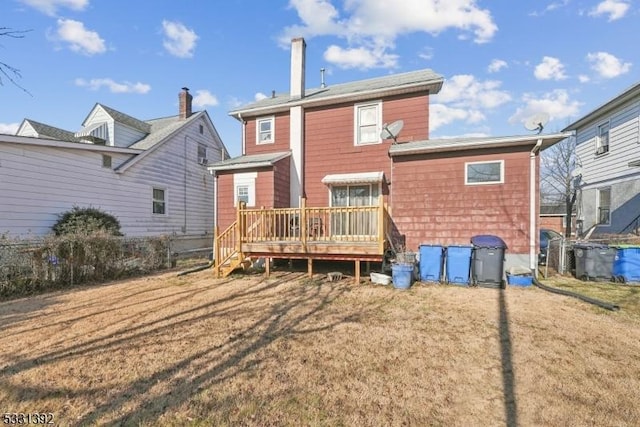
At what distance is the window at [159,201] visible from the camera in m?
13.8

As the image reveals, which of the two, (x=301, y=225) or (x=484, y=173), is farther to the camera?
(x=484, y=173)

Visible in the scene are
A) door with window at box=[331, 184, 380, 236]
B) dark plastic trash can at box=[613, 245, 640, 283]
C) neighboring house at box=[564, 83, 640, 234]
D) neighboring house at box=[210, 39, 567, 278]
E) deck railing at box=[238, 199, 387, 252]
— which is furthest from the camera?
neighboring house at box=[564, 83, 640, 234]

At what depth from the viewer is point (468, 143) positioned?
824 cm

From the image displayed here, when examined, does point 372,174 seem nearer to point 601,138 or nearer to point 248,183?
point 248,183

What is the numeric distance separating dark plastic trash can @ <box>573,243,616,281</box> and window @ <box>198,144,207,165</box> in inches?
662

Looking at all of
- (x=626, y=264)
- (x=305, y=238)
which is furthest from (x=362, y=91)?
(x=626, y=264)

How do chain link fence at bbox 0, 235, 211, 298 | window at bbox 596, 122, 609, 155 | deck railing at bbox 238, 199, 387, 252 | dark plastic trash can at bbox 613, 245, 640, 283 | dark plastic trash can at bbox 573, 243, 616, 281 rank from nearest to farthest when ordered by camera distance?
1. chain link fence at bbox 0, 235, 211, 298
2. dark plastic trash can at bbox 613, 245, 640, 283
3. dark plastic trash can at bbox 573, 243, 616, 281
4. deck railing at bbox 238, 199, 387, 252
5. window at bbox 596, 122, 609, 155

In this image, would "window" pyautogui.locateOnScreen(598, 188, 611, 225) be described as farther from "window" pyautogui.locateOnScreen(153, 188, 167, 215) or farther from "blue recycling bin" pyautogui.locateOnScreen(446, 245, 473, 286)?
"window" pyautogui.locateOnScreen(153, 188, 167, 215)

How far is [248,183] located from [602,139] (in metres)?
15.7

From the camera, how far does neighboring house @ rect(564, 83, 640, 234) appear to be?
442 inches

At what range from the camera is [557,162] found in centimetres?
2645

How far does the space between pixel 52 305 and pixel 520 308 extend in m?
9.14

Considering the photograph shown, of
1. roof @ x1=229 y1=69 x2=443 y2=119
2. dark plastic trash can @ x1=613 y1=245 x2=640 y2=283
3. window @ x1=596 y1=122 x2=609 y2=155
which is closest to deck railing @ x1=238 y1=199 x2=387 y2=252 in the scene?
roof @ x1=229 y1=69 x2=443 y2=119

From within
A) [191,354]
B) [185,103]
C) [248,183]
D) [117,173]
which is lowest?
[191,354]
